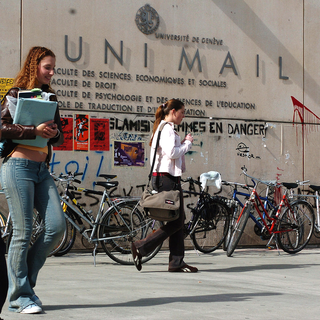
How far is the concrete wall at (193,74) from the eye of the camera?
796cm

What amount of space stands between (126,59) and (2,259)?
533 cm

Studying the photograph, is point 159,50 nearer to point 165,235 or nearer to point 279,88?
point 279,88

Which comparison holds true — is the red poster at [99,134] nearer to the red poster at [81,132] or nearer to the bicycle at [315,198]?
the red poster at [81,132]

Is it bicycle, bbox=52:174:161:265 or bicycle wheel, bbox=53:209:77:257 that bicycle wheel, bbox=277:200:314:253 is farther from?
bicycle wheel, bbox=53:209:77:257

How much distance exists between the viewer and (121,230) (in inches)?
269

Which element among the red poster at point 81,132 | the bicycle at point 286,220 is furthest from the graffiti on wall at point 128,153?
the bicycle at point 286,220

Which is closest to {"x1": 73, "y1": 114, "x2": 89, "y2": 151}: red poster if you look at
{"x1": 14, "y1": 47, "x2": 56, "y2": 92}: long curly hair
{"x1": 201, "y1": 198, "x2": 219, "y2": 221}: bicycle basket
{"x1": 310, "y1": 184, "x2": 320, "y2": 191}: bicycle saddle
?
{"x1": 201, "y1": 198, "x2": 219, "y2": 221}: bicycle basket

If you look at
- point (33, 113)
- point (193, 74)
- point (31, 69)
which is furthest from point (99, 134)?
point (33, 113)

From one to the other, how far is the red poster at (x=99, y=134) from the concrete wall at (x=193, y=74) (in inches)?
1.2

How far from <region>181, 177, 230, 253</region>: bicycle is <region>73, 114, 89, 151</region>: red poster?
4.78 feet

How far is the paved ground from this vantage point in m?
4.03

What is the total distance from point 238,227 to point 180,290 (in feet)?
9.29

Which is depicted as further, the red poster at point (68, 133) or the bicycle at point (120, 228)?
the red poster at point (68, 133)

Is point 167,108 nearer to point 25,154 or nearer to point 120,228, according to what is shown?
point 120,228
